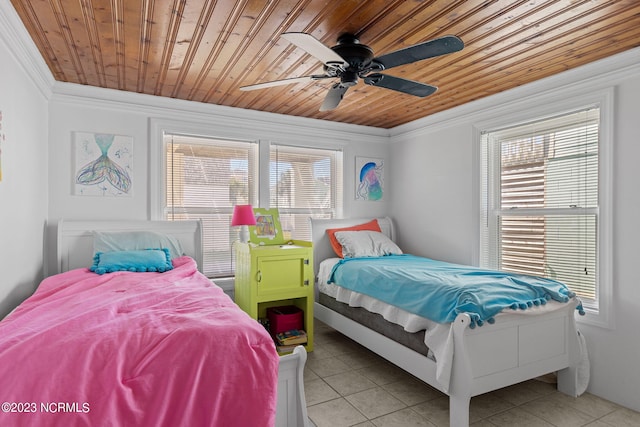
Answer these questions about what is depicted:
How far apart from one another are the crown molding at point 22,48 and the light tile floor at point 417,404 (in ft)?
9.36

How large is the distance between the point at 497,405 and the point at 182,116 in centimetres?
360

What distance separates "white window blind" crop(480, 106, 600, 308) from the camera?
282cm

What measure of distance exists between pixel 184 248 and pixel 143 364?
237 cm

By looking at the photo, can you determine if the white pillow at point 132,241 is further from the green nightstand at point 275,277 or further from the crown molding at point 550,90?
the crown molding at point 550,90

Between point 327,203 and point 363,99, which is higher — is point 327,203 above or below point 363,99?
below

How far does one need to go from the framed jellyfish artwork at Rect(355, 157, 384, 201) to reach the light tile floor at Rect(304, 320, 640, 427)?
2237mm

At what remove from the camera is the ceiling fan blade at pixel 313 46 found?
1693 millimetres

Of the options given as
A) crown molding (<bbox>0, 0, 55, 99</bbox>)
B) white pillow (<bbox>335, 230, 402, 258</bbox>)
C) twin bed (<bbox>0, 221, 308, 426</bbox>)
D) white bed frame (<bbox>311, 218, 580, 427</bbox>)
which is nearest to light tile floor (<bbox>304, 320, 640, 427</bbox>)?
white bed frame (<bbox>311, 218, 580, 427</bbox>)

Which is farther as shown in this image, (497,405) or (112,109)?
(112,109)

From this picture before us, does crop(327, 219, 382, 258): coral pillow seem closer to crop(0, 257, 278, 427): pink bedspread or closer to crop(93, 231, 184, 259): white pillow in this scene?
crop(93, 231, 184, 259): white pillow

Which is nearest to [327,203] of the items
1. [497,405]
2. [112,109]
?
[112,109]

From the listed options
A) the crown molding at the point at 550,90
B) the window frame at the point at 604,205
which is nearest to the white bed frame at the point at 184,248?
the window frame at the point at 604,205

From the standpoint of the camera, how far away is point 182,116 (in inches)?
144

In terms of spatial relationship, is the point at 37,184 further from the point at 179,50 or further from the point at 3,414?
the point at 3,414
